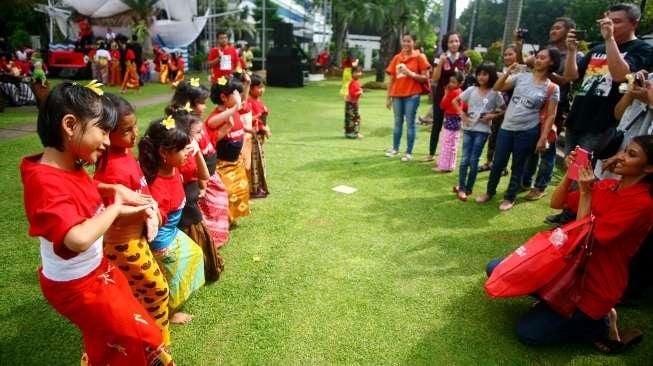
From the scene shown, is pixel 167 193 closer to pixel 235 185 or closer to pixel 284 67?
pixel 235 185

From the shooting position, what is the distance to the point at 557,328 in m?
2.47

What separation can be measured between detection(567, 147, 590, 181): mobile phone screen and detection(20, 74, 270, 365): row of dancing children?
2.30 meters

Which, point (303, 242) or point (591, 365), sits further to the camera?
point (303, 242)

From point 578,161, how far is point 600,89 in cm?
162

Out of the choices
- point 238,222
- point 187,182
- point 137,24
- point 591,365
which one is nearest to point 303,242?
point 238,222

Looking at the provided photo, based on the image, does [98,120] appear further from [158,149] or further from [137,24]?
[137,24]

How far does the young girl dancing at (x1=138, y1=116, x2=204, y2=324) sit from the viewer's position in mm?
2338

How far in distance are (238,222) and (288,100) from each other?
31.5 ft

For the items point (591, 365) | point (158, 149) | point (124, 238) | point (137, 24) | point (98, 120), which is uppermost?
point (137, 24)

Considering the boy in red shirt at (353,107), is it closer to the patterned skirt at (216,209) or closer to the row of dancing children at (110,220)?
the patterned skirt at (216,209)

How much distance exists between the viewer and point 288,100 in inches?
522

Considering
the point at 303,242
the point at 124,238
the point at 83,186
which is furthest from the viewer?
the point at 303,242

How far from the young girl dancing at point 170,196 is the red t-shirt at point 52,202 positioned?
2.36ft

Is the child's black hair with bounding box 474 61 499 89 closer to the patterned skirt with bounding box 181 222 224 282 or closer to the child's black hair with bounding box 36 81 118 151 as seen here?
the patterned skirt with bounding box 181 222 224 282
